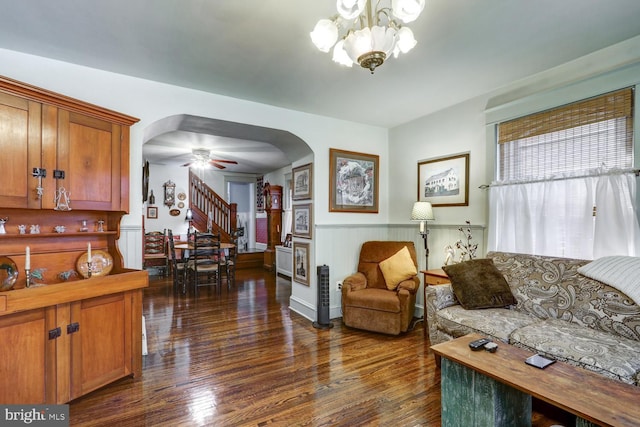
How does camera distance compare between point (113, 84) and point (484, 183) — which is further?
point (484, 183)

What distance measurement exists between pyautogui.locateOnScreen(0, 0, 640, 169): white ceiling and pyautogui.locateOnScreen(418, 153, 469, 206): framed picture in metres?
0.84

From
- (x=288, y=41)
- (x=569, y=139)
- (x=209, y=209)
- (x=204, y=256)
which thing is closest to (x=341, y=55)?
(x=288, y=41)

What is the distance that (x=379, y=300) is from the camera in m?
3.41

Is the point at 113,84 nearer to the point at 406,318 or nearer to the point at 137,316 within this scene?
the point at 137,316

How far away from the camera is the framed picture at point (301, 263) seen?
4.19m

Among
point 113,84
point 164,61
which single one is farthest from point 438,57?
point 113,84

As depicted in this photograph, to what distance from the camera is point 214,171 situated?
8.41m

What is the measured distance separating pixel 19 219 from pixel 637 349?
4268 millimetres

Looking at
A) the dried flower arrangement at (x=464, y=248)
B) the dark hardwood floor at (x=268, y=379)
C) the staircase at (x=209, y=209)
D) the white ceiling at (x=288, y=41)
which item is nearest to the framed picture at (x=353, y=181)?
the white ceiling at (x=288, y=41)

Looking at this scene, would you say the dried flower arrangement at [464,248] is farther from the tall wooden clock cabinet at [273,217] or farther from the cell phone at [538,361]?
the tall wooden clock cabinet at [273,217]

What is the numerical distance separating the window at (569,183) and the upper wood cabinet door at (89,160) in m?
3.64

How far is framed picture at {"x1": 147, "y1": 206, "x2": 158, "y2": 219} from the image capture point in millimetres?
7313

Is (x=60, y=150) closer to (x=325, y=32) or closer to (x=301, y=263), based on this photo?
(x=325, y=32)

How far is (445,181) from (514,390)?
100 inches
